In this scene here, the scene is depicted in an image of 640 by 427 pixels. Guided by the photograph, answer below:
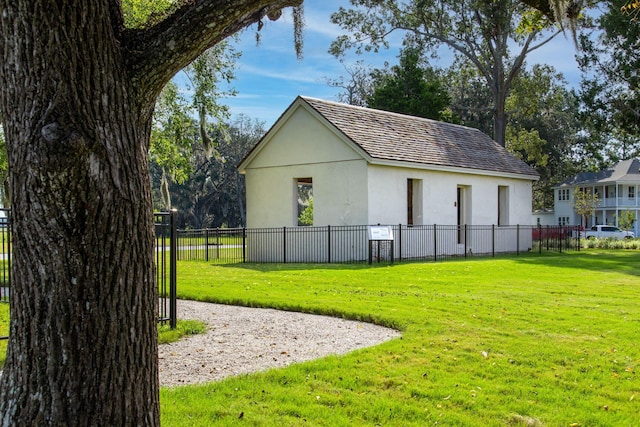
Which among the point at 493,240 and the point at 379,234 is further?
the point at 493,240

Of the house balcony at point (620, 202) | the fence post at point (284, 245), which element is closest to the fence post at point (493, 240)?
the fence post at point (284, 245)

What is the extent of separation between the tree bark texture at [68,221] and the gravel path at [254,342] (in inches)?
105

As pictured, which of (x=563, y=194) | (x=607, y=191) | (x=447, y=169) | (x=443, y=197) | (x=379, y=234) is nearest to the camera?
(x=379, y=234)

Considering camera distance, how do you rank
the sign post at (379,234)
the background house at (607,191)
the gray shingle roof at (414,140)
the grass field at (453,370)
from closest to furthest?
the grass field at (453,370)
the sign post at (379,234)
the gray shingle roof at (414,140)
the background house at (607,191)

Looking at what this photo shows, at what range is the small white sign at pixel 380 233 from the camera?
1833 centimetres

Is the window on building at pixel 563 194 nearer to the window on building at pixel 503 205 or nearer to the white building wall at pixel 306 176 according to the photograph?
the window on building at pixel 503 205

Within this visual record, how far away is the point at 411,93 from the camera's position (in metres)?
41.5

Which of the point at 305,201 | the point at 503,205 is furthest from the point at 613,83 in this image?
the point at 305,201

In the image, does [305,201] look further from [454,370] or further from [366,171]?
[454,370]

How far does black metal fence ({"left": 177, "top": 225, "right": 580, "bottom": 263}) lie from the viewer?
2069 centimetres

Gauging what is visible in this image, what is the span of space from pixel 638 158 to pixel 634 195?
7195mm

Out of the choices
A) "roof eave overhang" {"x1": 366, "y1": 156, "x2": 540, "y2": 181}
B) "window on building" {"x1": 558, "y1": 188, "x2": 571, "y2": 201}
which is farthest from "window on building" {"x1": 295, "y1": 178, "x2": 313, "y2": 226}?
"window on building" {"x1": 558, "y1": 188, "x2": 571, "y2": 201}

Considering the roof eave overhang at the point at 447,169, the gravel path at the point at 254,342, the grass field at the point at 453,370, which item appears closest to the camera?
the grass field at the point at 453,370

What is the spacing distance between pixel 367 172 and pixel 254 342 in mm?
13559
